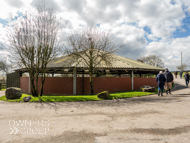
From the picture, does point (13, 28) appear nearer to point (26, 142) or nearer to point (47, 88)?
point (47, 88)

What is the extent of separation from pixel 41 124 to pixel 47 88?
38.4ft

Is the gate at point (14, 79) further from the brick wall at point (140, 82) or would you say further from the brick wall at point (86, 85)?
the brick wall at point (140, 82)

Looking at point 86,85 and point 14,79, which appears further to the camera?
point 14,79

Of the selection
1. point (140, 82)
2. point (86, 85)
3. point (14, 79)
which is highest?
point (14, 79)

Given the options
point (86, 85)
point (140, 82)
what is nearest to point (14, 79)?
point (86, 85)

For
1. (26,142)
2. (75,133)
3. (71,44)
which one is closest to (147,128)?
(75,133)

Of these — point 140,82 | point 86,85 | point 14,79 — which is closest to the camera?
point 86,85

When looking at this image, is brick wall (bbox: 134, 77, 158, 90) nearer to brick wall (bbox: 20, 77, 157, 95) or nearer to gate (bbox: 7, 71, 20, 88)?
brick wall (bbox: 20, 77, 157, 95)

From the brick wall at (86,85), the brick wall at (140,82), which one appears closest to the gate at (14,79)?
the brick wall at (86,85)

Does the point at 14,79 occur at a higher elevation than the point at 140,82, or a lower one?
higher

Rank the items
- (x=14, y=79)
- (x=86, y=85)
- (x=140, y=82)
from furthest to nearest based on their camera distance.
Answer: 1. (x=14, y=79)
2. (x=140, y=82)
3. (x=86, y=85)

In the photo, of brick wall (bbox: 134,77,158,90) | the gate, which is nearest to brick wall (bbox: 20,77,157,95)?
brick wall (bbox: 134,77,158,90)

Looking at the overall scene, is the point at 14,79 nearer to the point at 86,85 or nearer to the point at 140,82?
the point at 86,85

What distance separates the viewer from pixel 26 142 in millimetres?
3035
